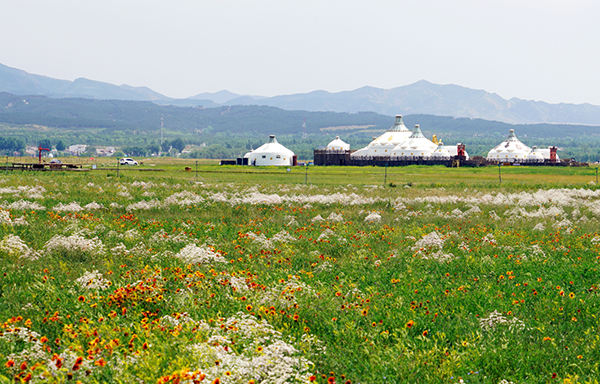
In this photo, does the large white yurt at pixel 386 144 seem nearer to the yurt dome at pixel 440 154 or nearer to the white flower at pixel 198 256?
the yurt dome at pixel 440 154

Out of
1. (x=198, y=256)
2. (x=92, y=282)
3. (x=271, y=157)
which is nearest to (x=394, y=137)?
(x=271, y=157)

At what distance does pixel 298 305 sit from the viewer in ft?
32.1

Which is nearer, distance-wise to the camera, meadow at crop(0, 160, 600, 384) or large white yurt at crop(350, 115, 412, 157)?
meadow at crop(0, 160, 600, 384)

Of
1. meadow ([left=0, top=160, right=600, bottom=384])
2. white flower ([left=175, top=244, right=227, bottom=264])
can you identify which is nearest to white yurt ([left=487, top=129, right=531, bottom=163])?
meadow ([left=0, top=160, right=600, bottom=384])

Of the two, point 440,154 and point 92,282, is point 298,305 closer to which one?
point 92,282

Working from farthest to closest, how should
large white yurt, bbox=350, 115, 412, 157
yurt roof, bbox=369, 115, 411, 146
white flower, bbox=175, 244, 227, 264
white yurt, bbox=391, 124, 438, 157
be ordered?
yurt roof, bbox=369, 115, 411, 146 → large white yurt, bbox=350, 115, 412, 157 → white yurt, bbox=391, 124, 438, 157 → white flower, bbox=175, 244, 227, 264

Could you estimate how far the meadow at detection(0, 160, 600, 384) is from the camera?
24.1 ft

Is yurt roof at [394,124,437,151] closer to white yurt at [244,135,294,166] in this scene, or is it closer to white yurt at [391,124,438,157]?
white yurt at [391,124,438,157]

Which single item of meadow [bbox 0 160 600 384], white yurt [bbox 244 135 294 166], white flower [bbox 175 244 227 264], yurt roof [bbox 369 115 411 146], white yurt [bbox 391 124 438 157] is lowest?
meadow [bbox 0 160 600 384]

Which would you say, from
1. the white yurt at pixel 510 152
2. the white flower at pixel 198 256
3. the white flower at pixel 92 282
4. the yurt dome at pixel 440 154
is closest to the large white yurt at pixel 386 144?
the yurt dome at pixel 440 154

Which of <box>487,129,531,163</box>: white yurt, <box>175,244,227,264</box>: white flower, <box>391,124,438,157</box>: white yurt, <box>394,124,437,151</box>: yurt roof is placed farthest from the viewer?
<box>487,129,531,163</box>: white yurt

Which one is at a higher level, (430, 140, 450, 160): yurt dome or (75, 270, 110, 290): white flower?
(430, 140, 450, 160): yurt dome

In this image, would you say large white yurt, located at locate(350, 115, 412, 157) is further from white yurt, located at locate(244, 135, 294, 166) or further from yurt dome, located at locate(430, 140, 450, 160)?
white yurt, located at locate(244, 135, 294, 166)

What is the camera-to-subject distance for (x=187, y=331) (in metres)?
8.05
